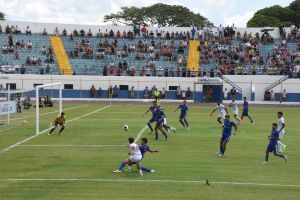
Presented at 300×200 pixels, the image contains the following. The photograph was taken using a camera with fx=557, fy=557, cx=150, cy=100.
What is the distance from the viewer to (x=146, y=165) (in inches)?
895

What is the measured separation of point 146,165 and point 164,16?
344 feet

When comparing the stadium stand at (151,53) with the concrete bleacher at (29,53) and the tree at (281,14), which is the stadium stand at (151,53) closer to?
the concrete bleacher at (29,53)

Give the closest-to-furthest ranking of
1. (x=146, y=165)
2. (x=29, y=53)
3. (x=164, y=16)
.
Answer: (x=146, y=165), (x=29, y=53), (x=164, y=16)

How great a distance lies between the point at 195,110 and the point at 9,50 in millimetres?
30146

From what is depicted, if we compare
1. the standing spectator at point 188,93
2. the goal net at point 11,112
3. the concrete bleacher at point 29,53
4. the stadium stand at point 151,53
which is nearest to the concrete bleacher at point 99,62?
the stadium stand at point 151,53

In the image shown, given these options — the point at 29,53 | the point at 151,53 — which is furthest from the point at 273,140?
the point at 29,53

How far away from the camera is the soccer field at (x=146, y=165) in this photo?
58.7ft

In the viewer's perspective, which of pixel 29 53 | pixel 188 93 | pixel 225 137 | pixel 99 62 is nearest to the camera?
pixel 225 137

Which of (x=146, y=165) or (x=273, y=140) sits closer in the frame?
(x=146, y=165)

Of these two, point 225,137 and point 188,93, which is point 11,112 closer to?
point 225,137

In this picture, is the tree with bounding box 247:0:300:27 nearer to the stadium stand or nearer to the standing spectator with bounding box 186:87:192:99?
the stadium stand

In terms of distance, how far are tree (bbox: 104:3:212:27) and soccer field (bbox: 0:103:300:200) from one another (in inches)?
3484

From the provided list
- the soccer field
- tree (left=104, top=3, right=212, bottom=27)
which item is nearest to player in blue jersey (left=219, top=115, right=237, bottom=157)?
the soccer field

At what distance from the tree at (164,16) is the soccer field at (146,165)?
88486mm
